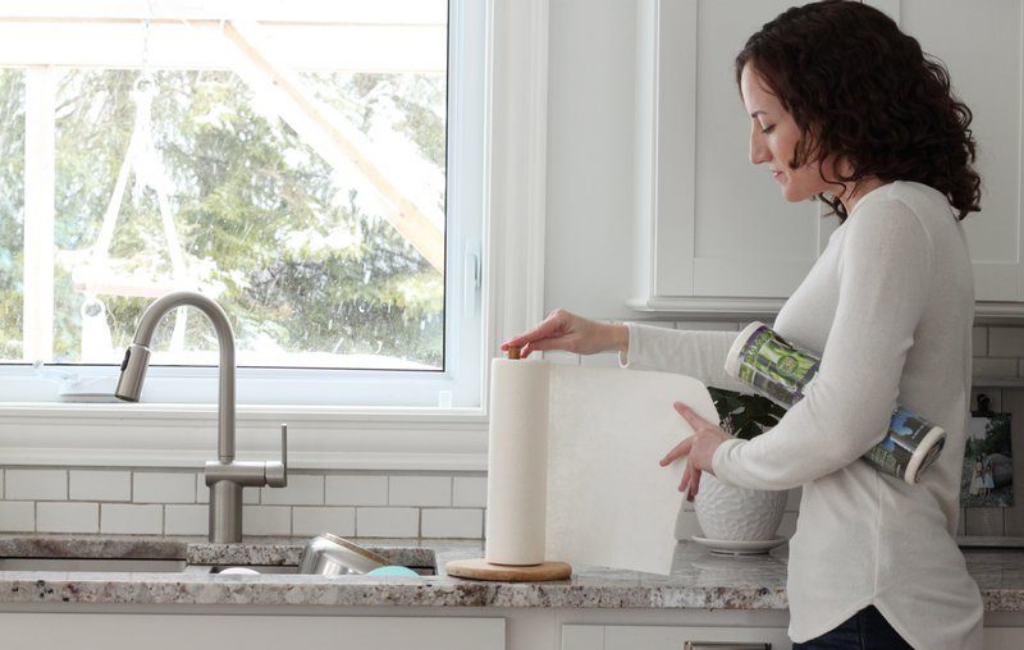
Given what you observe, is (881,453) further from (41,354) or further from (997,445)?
(41,354)

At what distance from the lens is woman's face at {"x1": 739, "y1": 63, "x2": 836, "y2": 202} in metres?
1.77

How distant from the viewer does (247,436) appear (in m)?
2.51

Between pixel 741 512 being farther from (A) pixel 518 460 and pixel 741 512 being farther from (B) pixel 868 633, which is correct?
(B) pixel 868 633

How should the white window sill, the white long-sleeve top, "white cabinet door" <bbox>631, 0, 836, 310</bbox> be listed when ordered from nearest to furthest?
the white long-sleeve top < "white cabinet door" <bbox>631, 0, 836, 310</bbox> < the white window sill

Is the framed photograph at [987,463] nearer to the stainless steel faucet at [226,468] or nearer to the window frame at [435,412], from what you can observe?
the window frame at [435,412]

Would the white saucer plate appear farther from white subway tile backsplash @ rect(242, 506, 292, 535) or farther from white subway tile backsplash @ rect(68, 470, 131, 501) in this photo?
white subway tile backsplash @ rect(68, 470, 131, 501)

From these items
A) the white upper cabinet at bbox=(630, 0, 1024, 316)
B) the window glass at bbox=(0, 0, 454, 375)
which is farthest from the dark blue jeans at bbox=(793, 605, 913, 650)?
the window glass at bbox=(0, 0, 454, 375)

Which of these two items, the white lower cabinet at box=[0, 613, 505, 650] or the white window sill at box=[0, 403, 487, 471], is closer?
the white lower cabinet at box=[0, 613, 505, 650]

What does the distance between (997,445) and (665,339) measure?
838 mm

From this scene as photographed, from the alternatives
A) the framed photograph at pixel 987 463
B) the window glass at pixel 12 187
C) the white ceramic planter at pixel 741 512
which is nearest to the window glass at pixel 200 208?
the window glass at pixel 12 187

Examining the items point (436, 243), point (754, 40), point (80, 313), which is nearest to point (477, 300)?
point (436, 243)

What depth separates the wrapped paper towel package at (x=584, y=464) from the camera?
189 centimetres

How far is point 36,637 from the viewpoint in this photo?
1.88 metres

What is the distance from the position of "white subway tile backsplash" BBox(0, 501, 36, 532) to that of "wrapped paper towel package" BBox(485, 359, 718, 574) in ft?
3.45
